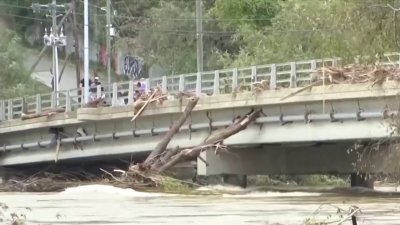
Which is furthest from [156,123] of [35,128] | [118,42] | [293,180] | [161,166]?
[118,42]

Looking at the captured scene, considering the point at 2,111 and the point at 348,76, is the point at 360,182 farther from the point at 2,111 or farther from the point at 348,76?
the point at 2,111

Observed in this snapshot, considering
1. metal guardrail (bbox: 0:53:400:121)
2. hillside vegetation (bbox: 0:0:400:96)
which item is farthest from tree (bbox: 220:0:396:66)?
metal guardrail (bbox: 0:53:400:121)

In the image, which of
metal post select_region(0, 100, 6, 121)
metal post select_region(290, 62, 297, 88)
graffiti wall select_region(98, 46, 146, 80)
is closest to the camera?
metal post select_region(290, 62, 297, 88)

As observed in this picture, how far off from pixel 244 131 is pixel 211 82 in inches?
136

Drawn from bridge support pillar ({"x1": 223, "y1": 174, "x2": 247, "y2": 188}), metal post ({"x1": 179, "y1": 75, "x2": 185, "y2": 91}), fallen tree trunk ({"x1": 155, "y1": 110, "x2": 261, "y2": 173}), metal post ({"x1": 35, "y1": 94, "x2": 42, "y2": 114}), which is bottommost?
bridge support pillar ({"x1": 223, "y1": 174, "x2": 247, "y2": 188})

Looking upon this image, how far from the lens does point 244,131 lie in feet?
121

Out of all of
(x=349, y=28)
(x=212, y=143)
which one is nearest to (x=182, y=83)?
(x=212, y=143)

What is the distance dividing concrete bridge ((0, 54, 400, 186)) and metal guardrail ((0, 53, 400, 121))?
5cm

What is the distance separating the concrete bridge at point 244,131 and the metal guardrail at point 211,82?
0.05 m

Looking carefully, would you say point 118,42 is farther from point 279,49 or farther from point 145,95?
point 145,95

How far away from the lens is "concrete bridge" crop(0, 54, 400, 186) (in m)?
32.8

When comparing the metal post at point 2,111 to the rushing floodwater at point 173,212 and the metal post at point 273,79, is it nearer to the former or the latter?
the rushing floodwater at point 173,212

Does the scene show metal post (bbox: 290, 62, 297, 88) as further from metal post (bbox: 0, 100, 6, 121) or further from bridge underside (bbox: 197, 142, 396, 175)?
metal post (bbox: 0, 100, 6, 121)

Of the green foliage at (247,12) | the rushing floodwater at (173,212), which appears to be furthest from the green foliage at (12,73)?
the rushing floodwater at (173,212)
